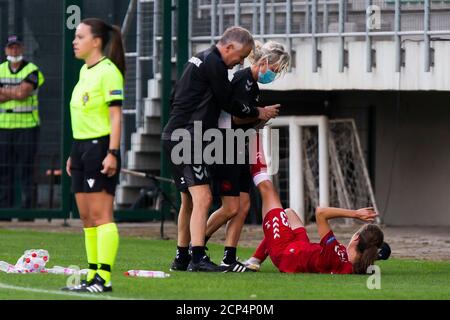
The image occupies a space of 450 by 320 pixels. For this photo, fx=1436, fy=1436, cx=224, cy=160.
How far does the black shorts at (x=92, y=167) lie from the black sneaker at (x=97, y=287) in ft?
1.88

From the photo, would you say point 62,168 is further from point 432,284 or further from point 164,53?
point 432,284

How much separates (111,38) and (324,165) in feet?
34.7

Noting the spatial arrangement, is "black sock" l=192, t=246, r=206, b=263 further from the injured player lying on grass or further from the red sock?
the red sock

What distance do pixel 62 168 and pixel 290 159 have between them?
10.4 ft

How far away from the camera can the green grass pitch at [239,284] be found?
9.09 m

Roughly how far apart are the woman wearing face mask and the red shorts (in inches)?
11.5

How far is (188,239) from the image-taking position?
11641 millimetres

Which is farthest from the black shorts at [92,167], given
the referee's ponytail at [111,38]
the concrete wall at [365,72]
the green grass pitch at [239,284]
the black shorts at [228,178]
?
the concrete wall at [365,72]

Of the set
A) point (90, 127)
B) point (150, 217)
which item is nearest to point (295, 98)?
point (150, 217)

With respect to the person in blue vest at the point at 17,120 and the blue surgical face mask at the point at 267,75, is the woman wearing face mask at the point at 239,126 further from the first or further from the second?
the person in blue vest at the point at 17,120

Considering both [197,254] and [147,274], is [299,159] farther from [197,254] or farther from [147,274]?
[147,274]

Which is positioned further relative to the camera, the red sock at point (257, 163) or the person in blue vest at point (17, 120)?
the person in blue vest at point (17, 120)

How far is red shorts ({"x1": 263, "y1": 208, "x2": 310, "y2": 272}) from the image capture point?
1132 cm

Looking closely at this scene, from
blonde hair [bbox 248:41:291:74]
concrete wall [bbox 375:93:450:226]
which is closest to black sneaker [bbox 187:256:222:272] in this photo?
blonde hair [bbox 248:41:291:74]
